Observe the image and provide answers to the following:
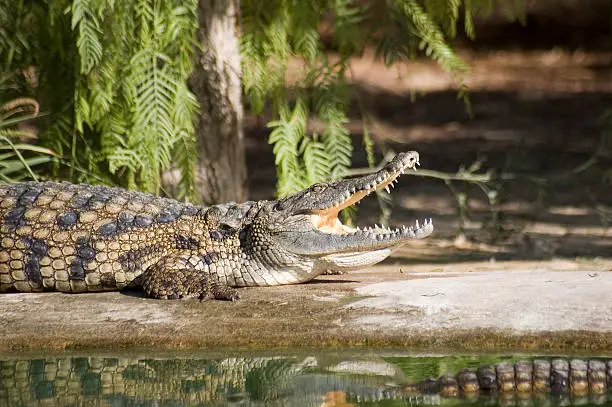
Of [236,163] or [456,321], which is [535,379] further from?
[236,163]

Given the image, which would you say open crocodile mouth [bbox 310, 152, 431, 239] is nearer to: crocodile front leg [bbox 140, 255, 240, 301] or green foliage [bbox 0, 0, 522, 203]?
crocodile front leg [bbox 140, 255, 240, 301]

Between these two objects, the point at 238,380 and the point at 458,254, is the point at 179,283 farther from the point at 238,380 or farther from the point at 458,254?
the point at 458,254

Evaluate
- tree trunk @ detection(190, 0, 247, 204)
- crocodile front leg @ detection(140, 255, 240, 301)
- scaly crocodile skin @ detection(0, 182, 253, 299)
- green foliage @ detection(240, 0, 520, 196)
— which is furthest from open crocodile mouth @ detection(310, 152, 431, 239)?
tree trunk @ detection(190, 0, 247, 204)

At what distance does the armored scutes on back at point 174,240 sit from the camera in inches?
243

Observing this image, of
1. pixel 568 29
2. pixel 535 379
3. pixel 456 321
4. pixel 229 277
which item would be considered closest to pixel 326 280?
pixel 229 277

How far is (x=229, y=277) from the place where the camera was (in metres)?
6.29

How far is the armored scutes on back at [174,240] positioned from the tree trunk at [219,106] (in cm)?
185

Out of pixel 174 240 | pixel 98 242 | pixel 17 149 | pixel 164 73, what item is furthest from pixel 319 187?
pixel 17 149

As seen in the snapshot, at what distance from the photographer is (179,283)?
5.86m

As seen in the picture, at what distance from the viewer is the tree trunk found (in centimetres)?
802

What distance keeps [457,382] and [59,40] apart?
4.34 m

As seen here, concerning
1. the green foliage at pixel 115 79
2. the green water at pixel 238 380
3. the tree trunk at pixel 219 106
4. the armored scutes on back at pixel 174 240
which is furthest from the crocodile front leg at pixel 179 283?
the tree trunk at pixel 219 106

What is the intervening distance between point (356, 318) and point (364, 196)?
1220 millimetres

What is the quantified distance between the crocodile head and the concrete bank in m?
0.25
